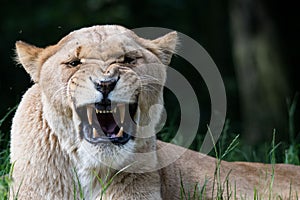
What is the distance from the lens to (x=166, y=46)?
14.6 feet

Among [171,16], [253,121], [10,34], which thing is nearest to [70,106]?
[253,121]

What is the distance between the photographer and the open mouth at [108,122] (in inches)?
155

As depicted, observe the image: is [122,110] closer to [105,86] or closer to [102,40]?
[105,86]

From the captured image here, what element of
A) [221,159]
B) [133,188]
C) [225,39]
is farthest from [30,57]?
[225,39]

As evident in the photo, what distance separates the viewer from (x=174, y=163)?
182 inches

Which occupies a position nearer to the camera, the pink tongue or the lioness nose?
the lioness nose

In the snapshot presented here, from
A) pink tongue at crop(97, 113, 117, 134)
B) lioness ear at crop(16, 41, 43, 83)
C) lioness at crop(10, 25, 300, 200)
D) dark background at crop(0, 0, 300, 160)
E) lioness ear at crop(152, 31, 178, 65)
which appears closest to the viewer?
lioness at crop(10, 25, 300, 200)

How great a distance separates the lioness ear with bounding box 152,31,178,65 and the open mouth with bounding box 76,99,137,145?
0.49 m

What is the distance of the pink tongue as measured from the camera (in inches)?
159

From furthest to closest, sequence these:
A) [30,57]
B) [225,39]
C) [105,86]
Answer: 1. [225,39]
2. [30,57]
3. [105,86]

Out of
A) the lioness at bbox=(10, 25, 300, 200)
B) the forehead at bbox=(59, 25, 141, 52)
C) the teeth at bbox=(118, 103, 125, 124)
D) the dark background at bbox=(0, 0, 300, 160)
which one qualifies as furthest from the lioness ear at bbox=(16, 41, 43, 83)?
the dark background at bbox=(0, 0, 300, 160)

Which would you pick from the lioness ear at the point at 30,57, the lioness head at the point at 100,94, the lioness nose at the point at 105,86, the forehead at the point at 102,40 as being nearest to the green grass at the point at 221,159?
the lioness head at the point at 100,94

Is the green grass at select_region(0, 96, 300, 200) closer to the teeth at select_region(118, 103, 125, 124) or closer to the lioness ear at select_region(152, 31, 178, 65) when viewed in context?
the teeth at select_region(118, 103, 125, 124)

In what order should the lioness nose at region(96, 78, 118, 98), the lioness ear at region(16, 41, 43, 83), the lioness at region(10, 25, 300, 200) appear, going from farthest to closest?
the lioness ear at region(16, 41, 43, 83), the lioness at region(10, 25, 300, 200), the lioness nose at region(96, 78, 118, 98)
